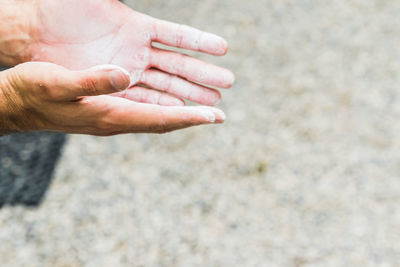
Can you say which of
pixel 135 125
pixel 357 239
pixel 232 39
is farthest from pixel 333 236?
pixel 232 39

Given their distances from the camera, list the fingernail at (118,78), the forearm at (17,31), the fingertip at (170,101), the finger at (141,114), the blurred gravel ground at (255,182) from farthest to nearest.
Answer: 1. the blurred gravel ground at (255,182)
2. the forearm at (17,31)
3. the fingertip at (170,101)
4. the finger at (141,114)
5. the fingernail at (118,78)

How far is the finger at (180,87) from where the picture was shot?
6.77ft

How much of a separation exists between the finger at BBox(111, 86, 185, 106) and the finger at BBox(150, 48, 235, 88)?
0.17 metres

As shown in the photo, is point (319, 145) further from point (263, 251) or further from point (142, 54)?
point (142, 54)

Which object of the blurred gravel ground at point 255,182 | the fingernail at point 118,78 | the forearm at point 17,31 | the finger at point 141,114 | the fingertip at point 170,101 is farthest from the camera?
the blurred gravel ground at point 255,182

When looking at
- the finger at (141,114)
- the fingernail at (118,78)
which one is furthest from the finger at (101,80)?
the finger at (141,114)

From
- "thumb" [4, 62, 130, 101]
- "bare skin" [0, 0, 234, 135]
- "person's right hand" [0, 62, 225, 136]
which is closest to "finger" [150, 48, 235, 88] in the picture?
"bare skin" [0, 0, 234, 135]

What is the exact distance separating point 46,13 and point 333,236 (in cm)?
223

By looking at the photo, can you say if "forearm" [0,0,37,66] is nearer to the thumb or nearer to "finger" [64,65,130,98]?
the thumb

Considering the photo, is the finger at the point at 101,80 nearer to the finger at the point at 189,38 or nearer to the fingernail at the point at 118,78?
the fingernail at the point at 118,78

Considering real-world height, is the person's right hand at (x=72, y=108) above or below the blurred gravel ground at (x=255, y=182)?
above

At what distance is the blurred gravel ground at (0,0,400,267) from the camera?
2576 millimetres

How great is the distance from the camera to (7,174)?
288 cm

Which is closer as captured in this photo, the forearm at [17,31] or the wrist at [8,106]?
the wrist at [8,106]
